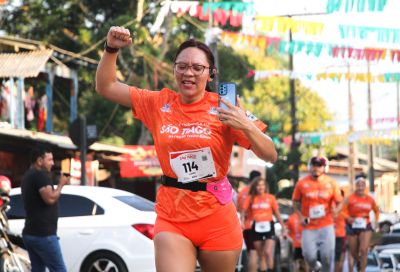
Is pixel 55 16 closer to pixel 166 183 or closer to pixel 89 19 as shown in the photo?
pixel 89 19

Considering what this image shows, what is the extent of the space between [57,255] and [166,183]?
507cm

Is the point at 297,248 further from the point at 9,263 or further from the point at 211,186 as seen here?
the point at 211,186

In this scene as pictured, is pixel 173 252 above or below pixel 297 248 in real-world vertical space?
above

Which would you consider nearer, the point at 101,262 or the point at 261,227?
the point at 101,262

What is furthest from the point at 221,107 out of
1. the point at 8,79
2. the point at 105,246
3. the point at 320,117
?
the point at 320,117

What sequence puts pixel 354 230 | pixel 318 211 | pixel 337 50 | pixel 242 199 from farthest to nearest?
pixel 337 50 → pixel 354 230 → pixel 242 199 → pixel 318 211

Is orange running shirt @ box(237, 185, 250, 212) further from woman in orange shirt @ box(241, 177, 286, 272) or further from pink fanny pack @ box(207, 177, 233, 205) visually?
pink fanny pack @ box(207, 177, 233, 205)

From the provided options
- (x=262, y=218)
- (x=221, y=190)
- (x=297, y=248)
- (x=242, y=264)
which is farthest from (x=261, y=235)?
(x=221, y=190)

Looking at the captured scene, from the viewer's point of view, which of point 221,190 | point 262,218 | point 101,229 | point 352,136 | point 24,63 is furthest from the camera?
point 352,136

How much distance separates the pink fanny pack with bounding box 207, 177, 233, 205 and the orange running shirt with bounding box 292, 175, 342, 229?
882cm

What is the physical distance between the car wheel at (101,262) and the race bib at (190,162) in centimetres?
743

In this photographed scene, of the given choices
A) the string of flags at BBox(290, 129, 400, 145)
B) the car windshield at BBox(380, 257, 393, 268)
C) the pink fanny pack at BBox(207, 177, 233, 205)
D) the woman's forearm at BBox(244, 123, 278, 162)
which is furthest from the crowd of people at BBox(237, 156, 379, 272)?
the string of flags at BBox(290, 129, 400, 145)

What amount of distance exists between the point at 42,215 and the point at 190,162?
524 centimetres

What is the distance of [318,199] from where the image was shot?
15.2m
